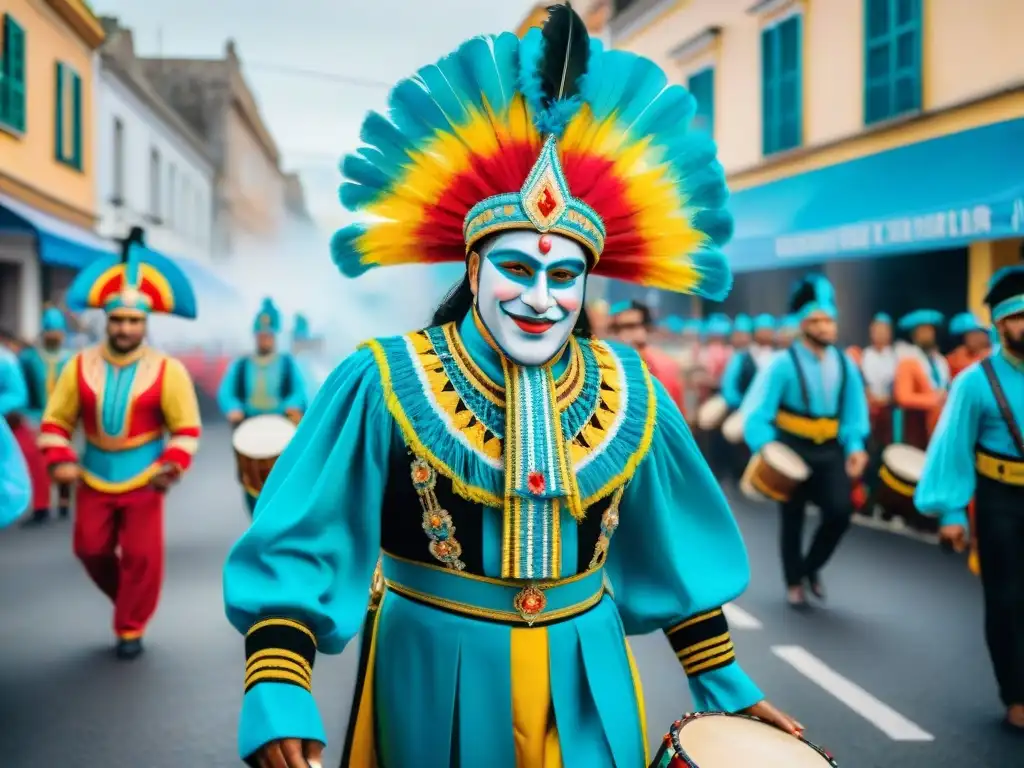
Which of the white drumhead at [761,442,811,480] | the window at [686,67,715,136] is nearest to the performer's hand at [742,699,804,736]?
the white drumhead at [761,442,811,480]

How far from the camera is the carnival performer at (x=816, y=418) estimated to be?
7266 mm

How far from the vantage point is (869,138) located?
13898mm

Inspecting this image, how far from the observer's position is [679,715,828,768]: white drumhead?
86.7 inches

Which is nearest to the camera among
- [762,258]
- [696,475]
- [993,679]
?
[696,475]

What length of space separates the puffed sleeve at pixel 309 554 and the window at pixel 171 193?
30624mm

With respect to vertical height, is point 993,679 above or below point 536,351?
below

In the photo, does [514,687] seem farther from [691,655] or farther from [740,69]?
[740,69]

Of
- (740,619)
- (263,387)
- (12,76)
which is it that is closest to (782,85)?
(263,387)

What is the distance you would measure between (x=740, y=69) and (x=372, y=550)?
16.5 m

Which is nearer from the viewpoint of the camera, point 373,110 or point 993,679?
point 373,110

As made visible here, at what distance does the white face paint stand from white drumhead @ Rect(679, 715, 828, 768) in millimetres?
864

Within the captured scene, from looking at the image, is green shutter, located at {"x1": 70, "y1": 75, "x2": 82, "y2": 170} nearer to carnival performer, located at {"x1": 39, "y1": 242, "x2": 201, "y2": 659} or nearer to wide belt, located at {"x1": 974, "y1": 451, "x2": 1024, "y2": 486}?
carnival performer, located at {"x1": 39, "y1": 242, "x2": 201, "y2": 659}

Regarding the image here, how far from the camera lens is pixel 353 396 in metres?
2.47

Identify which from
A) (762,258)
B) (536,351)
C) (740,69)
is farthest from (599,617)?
(740,69)
